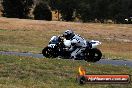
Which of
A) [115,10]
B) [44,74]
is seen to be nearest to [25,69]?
[44,74]

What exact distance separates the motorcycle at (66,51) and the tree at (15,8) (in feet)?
173

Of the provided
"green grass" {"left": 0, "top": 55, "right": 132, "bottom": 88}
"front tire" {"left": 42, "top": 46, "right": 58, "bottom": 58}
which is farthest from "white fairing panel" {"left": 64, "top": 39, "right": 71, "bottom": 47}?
"green grass" {"left": 0, "top": 55, "right": 132, "bottom": 88}

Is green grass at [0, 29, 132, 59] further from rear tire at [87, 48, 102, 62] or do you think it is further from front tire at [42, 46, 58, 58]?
rear tire at [87, 48, 102, 62]

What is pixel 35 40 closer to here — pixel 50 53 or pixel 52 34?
pixel 52 34

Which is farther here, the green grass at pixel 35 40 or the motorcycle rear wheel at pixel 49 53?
the green grass at pixel 35 40

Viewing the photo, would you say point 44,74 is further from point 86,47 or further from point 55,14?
point 55,14

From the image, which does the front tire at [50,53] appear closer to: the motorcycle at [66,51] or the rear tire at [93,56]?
the motorcycle at [66,51]

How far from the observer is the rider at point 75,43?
890 inches

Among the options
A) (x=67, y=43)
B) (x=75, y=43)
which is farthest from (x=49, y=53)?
(x=75, y=43)

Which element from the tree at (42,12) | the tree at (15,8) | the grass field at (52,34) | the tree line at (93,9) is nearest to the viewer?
the grass field at (52,34)

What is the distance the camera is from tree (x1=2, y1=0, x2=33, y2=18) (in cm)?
7569

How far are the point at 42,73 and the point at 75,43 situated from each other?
24.7ft

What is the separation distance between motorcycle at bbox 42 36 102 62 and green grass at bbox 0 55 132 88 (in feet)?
13.6

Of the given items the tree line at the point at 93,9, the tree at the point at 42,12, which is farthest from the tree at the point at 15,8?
the tree at the point at 42,12
